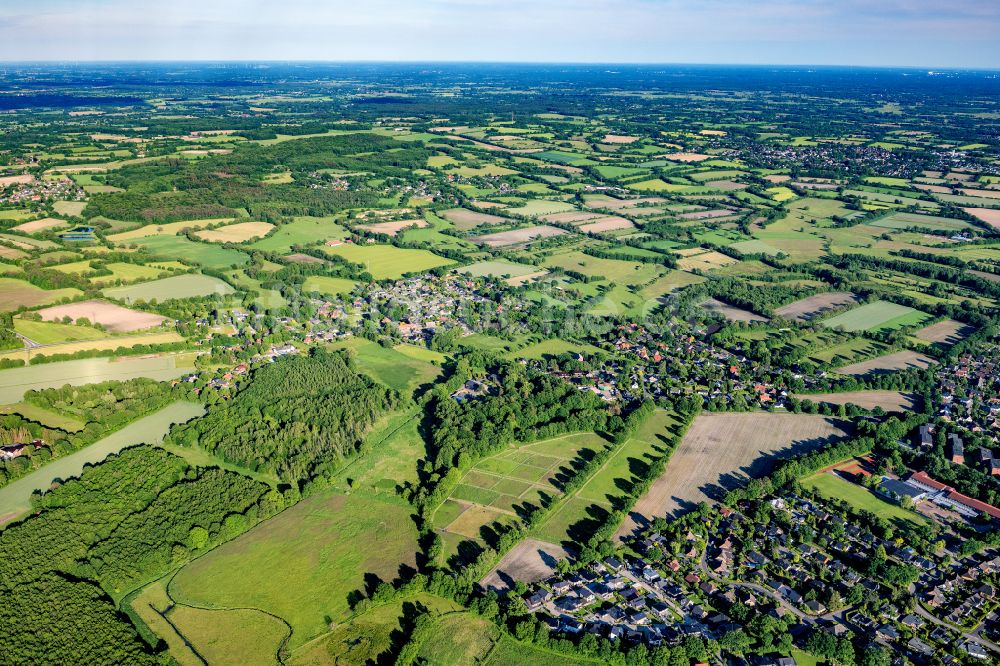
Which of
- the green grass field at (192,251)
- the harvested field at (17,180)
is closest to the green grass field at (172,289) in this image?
the green grass field at (192,251)

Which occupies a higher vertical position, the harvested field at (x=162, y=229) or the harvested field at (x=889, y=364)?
the harvested field at (x=162, y=229)

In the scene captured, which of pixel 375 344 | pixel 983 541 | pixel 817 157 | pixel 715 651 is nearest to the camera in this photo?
pixel 715 651

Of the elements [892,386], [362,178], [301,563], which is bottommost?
[301,563]

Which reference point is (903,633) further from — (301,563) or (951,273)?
(951,273)

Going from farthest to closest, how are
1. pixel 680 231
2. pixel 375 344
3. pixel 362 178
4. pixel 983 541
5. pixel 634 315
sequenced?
pixel 362 178, pixel 680 231, pixel 634 315, pixel 375 344, pixel 983 541

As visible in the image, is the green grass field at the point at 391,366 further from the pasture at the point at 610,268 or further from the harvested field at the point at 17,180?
the harvested field at the point at 17,180

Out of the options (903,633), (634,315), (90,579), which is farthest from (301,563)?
(634,315)
